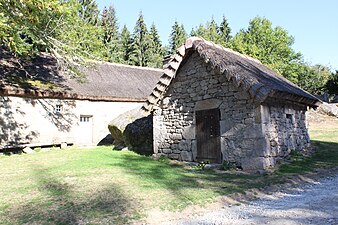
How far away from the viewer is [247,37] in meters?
39.5

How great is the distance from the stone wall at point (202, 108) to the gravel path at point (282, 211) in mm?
2736

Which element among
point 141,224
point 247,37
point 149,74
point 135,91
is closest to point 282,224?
point 141,224

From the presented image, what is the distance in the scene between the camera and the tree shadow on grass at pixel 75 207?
4.09 m

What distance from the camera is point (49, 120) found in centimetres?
1475

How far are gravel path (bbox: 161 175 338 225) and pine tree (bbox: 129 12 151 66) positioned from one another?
32.9m

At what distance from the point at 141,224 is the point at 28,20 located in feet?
30.7

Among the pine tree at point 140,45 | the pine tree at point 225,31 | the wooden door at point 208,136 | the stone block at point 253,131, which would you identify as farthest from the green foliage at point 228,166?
the pine tree at point 225,31

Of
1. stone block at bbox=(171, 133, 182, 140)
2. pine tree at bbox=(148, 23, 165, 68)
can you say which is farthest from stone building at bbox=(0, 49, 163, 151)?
Result: pine tree at bbox=(148, 23, 165, 68)

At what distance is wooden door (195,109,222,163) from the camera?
9.16 metres

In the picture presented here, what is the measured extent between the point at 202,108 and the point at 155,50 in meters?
32.1

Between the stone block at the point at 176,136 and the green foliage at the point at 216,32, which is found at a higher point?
the green foliage at the point at 216,32

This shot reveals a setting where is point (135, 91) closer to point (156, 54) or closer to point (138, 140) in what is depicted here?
point (138, 140)

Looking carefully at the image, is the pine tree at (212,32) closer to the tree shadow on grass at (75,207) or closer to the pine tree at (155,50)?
the pine tree at (155,50)

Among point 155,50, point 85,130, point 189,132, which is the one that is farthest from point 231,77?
point 155,50
